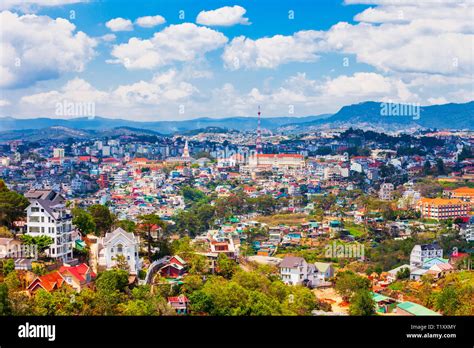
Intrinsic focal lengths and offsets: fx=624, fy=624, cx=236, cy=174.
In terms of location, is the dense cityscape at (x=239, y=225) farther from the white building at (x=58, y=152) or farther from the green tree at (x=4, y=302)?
the white building at (x=58, y=152)

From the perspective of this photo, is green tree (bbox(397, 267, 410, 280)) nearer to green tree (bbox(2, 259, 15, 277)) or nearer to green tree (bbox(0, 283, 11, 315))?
green tree (bbox(2, 259, 15, 277))

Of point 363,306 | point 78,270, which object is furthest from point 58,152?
point 363,306

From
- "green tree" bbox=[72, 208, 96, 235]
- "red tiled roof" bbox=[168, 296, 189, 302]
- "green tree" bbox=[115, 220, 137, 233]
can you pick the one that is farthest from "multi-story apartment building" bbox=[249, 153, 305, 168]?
"red tiled roof" bbox=[168, 296, 189, 302]

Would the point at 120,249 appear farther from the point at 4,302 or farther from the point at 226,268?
the point at 4,302

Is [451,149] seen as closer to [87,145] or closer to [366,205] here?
[366,205]

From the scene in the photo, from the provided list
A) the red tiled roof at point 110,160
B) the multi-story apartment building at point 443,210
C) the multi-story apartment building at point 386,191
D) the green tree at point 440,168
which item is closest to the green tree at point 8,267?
the multi-story apartment building at point 443,210
